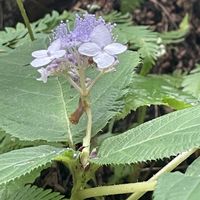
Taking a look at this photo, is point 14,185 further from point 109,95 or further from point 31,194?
point 109,95

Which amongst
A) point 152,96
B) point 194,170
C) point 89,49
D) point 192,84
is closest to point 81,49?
point 89,49

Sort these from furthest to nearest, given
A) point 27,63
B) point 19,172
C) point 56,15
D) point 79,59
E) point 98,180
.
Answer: point 56,15 < point 98,180 < point 27,63 < point 79,59 < point 19,172

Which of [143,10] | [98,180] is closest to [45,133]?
[98,180]

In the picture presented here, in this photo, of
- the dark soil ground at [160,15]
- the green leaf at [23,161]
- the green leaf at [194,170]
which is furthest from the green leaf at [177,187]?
the dark soil ground at [160,15]

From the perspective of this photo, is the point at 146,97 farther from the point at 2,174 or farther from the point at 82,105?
the point at 2,174

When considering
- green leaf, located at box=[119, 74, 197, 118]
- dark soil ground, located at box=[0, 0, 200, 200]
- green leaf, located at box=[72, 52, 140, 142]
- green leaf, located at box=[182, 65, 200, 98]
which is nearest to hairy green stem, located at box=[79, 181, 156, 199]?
green leaf, located at box=[72, 52, 140, 142]
